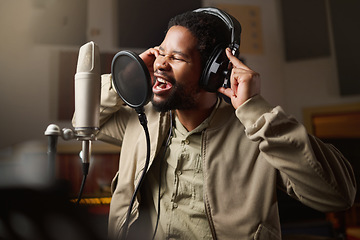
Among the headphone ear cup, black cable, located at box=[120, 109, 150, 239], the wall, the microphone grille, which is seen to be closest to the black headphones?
the headphone ear cup

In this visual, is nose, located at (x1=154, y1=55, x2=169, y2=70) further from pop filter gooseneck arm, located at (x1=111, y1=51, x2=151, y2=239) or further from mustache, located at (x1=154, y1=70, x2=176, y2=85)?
pop filter gooseneck arm, located at (x1=111, y1=51, x2=151, y2=239)

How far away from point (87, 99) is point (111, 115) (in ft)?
1.35

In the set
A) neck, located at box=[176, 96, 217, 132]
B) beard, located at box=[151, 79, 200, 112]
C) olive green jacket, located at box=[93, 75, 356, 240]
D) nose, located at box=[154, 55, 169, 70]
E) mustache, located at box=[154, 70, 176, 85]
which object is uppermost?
nose, located at box=[154, 55, 169, 70]

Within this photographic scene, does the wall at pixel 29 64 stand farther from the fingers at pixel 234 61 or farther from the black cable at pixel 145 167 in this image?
the fingers at pixel 234 61

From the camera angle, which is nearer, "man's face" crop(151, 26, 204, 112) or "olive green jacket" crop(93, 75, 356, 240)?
"olive green jacket" crop(93, 75, 356, 240)

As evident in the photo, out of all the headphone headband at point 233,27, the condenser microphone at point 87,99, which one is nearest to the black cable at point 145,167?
the condenser microphone at point 87,99

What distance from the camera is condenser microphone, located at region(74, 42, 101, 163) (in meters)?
0.81

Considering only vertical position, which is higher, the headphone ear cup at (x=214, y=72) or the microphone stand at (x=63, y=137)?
the headphone ear cup at (x=214, y=72)

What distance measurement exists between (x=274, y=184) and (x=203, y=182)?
0.20 m

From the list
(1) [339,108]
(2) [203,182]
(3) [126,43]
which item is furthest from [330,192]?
(1) [339,108]

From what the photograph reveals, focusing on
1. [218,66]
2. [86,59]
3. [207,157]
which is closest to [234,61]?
[218,66]

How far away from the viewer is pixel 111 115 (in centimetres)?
123

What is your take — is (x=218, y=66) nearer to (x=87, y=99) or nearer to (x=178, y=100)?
(x=178, y=100)

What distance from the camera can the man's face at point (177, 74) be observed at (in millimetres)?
1057
